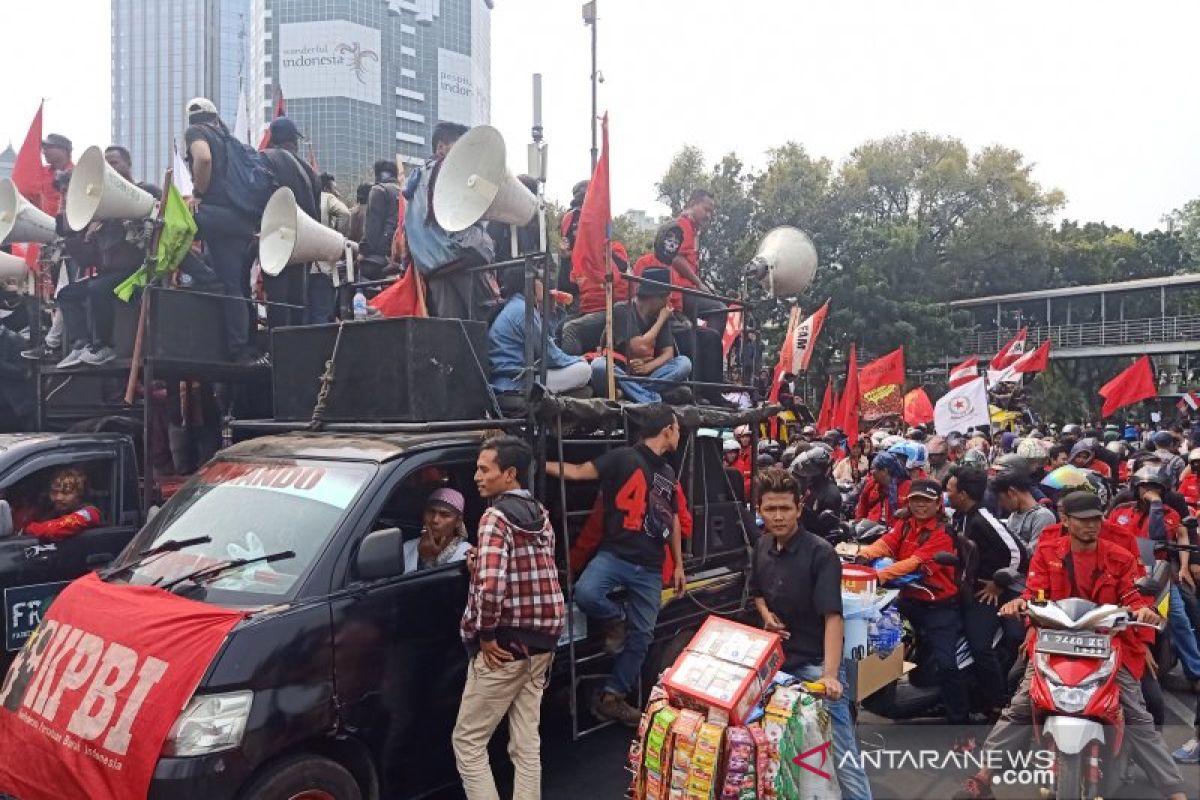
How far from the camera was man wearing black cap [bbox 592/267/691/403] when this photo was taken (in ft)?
19.3

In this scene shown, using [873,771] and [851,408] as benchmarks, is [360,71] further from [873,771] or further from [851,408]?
[873,771]

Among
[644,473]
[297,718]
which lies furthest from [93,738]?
[644,473]

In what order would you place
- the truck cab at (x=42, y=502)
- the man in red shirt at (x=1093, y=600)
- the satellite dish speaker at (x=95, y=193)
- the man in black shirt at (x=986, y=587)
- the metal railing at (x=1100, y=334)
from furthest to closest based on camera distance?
the metal railing at (x=1100, y=334), the satellite dish speaker at (x=95, y=193), the man in black shirt at (x=986, y=587), the truck cab at (x=42, y=502), the man in red shirt at (x=1093, y=600)

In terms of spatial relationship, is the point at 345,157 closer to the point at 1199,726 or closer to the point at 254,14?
the point at 254,14

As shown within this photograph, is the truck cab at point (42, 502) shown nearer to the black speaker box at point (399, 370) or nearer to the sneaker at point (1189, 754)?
the black speaker box at point (399, 370)

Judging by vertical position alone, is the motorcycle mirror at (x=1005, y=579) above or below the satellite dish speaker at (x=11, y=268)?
below

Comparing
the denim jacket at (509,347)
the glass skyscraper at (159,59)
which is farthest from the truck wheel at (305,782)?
the glass skyscraper at (159,59)

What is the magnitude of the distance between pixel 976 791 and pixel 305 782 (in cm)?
324

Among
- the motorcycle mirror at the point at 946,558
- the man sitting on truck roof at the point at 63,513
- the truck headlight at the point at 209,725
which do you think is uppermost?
the man sitting on truck roof at the point at 63,513

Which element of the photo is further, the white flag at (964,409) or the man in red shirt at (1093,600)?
the white flag at (964,409)

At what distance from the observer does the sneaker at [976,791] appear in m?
Result: 4.48

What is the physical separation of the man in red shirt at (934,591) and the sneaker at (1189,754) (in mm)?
1132

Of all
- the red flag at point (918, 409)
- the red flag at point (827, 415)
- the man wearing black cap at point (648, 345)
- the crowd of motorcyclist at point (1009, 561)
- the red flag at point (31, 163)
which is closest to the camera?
the crowd of motorcyclist at point (1009, 561)

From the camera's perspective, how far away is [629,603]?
4938 millimetres
